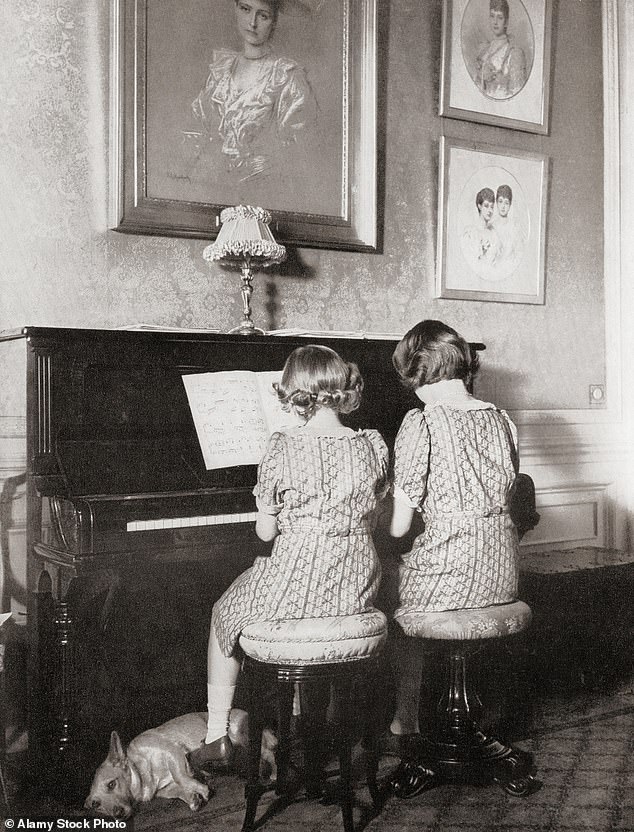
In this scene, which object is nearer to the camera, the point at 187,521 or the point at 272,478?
the point at 272,478

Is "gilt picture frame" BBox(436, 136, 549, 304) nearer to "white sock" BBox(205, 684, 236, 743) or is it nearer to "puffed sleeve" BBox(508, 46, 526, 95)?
"puffed sleeve" BBox(508, 46, 526, 95)

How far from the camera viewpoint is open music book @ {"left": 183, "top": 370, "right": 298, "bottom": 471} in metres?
3.05

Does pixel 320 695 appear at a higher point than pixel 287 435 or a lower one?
lower

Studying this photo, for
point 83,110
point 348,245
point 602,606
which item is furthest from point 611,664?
point 83,110

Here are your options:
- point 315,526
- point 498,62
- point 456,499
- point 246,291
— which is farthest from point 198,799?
point 498,62

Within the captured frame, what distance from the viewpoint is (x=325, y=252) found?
394 centimetres

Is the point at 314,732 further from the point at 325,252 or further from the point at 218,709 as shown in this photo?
the point at 325,252

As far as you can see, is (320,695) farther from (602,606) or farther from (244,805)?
(602,606)

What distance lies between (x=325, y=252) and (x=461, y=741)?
2086 mm

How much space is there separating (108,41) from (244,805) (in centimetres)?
273

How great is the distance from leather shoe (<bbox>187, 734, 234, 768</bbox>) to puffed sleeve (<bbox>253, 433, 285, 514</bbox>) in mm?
802

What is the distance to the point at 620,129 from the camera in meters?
4.79

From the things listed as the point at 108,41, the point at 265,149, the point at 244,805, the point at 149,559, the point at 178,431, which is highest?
the point at 108,41

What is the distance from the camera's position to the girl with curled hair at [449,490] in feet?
9.11
